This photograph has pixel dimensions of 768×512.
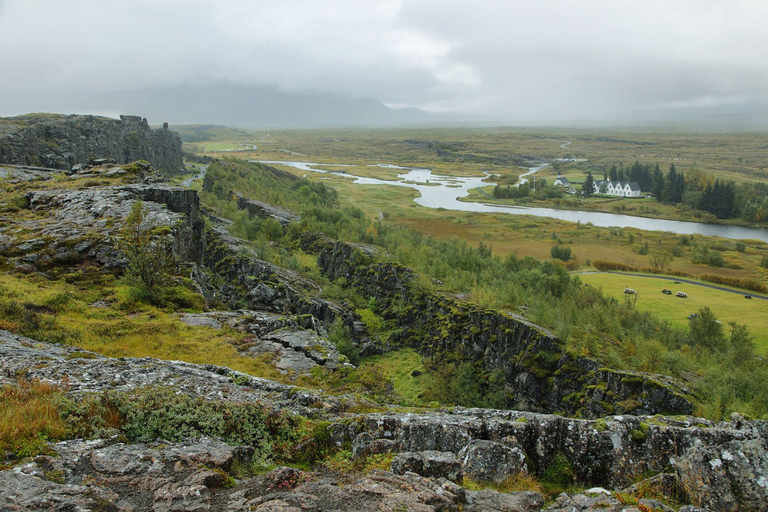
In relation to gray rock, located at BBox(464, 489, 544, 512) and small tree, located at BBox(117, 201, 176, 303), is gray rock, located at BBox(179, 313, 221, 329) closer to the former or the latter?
small tree, located at BBox(117, 201, 176, 303)

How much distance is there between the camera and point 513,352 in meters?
36.6

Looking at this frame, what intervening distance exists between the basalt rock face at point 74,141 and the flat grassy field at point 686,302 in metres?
82.2

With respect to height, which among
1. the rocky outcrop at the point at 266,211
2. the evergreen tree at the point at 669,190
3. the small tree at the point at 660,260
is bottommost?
the small tree at the point at 660,260

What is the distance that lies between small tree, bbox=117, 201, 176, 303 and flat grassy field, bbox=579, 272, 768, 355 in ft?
184

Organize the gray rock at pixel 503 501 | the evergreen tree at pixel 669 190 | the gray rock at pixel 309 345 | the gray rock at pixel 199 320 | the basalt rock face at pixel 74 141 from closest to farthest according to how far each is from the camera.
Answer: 1. the gray rock at pixel 503 501
2. the gray rock at pixel 309 345
3. the gray rock at pixel 199 320
4. the basalt rock face at pixel 74 141
5. the evergreen tree at pixel 669 190

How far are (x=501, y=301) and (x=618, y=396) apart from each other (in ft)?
49.8

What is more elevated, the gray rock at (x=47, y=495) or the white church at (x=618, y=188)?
the white church at (x=618, y=188)

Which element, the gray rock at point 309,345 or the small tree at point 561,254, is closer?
the gray rock at point 309,345

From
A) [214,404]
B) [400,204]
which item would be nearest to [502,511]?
[214,404]

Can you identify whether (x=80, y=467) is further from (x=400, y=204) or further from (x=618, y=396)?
(x=400, y=204)

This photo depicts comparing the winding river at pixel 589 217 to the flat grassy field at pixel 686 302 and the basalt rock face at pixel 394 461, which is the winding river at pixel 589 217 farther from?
the basalt rock face at pixel 394 461

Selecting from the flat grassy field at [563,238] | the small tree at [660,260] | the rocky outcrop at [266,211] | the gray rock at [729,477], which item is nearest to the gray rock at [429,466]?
the gray rock at [729,477]

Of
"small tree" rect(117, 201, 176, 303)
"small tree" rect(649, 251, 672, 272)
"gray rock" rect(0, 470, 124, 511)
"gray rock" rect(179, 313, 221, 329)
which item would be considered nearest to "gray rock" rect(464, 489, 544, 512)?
"gray rock" rect(0, 470, 124, 511)

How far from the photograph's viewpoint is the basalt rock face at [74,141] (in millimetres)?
63688
